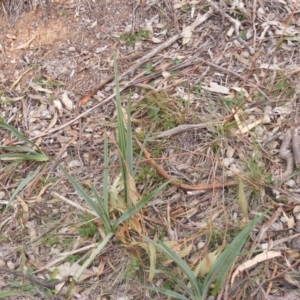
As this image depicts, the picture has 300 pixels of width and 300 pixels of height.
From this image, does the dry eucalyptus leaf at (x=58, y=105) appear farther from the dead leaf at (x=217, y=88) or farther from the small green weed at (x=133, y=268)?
the small green weed at (x=133, y=268)

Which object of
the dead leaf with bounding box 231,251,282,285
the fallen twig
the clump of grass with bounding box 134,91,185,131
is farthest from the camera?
the clump of grass with bounding box 134,91,185,131

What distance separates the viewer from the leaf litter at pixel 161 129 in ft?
5.16

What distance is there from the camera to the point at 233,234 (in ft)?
5.17

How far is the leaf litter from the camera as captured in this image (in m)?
1.57

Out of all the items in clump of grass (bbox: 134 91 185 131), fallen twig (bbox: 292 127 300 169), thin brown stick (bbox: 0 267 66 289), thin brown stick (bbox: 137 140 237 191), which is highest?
clump of grass (bbox: 134 91 185 131)

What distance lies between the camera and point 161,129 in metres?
1.83

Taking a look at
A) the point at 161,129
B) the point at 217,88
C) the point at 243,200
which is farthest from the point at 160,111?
the point at 243,200

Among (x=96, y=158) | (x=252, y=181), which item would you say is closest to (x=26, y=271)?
(x=96, y=158)

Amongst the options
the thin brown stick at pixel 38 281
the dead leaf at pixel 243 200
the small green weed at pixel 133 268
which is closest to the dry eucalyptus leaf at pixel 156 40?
the dead leaf at pixel 243 200

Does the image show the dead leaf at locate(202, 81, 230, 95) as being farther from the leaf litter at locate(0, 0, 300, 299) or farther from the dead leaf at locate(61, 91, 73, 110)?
the dead leaf at locate(61, 91, 73, 110)

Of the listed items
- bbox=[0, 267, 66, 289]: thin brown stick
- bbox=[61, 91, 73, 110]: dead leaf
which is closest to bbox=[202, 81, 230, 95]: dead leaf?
bbox=[61, 91, 73, 110]: dead leaf

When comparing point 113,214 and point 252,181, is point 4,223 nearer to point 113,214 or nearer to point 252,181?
point 113,214

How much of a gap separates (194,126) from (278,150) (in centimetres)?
34

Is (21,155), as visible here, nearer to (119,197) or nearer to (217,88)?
(119,197)
